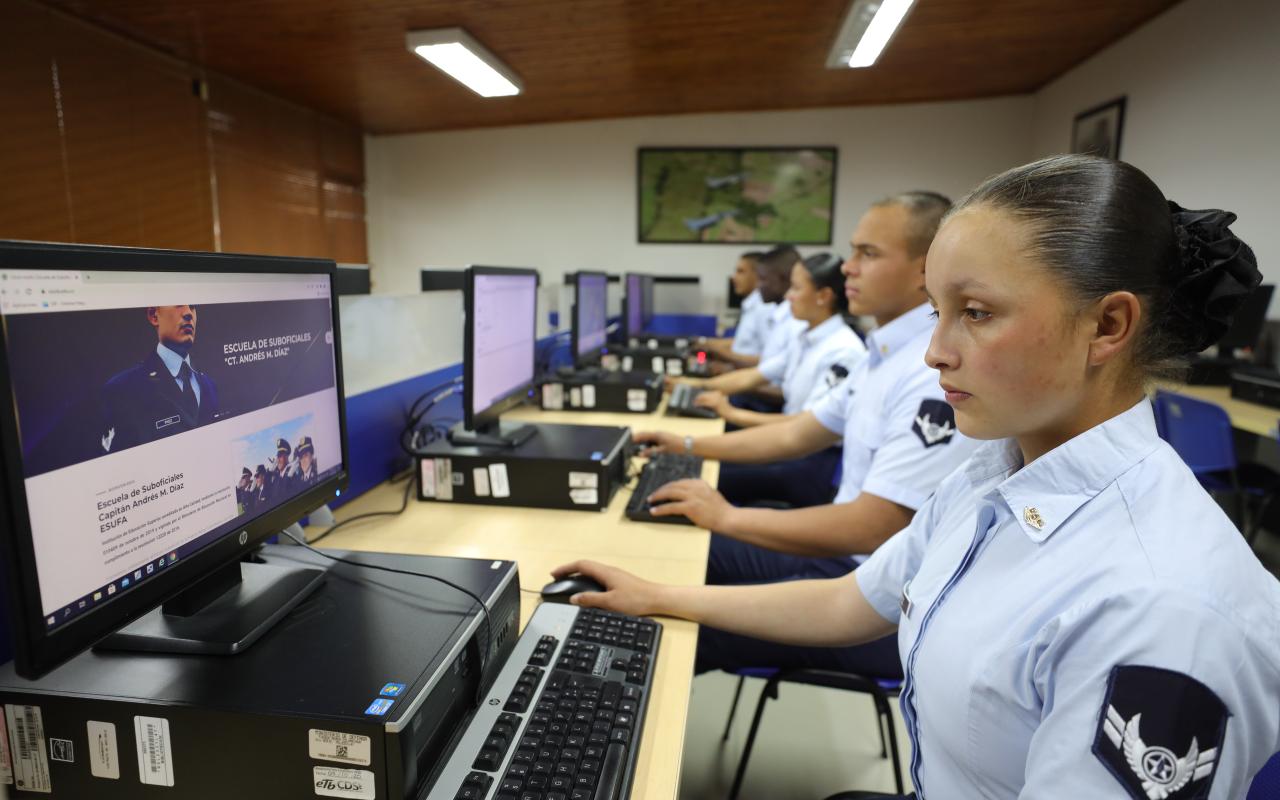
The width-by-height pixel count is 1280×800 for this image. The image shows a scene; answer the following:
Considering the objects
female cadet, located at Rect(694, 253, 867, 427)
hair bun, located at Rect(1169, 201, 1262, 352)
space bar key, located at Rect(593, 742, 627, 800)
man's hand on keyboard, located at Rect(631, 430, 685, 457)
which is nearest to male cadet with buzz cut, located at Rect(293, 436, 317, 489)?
space bar key, located at Rect(593, 742, 627, 800)

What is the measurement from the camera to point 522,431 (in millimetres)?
1771

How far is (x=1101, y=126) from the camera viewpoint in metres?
5.03

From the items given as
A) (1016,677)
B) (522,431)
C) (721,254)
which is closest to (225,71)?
(721,254)

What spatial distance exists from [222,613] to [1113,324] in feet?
3.28

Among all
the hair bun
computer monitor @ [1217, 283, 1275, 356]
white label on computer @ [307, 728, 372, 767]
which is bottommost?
white label on computer @ [307, 728, 372, 767]

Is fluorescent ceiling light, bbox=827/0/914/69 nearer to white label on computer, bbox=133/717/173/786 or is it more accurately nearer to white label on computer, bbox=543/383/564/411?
white label on computer, bbox=543/383/564/411

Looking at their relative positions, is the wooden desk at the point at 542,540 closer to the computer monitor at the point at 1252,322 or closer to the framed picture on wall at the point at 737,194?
the computer monitor at the point at 1252,322

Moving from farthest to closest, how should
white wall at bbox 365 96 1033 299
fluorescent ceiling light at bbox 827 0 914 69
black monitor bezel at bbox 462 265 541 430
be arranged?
white wall at bbox 365 96 1033 299 < fluorescent ceiling light at bbox 827 0 914 69 < black monitor bezel at bbox 462 265 541 430

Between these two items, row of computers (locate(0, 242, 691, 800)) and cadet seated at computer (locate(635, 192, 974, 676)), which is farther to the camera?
cadet seated at computer (locate(635, 192, 974, 676))

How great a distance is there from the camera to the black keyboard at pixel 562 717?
67 cm

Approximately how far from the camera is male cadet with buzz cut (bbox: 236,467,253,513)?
822 mm

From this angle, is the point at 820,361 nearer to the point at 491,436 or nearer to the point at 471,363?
the point at 491,436

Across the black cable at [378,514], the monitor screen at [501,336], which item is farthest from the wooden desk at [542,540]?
the monitor screen at [501,336]

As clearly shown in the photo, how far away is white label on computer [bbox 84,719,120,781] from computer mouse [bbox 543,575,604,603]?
0.56 metres
